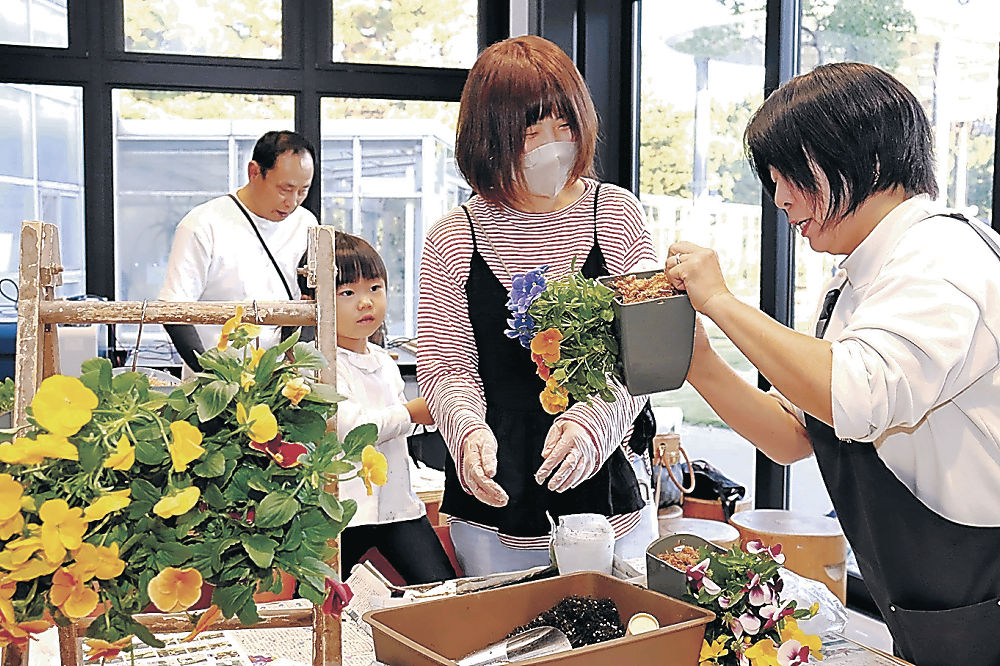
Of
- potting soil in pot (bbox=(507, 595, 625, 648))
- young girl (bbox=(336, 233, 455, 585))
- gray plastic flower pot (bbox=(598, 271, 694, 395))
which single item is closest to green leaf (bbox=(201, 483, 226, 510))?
potting soil in pot (bbox=(507, 595, 625, 648))

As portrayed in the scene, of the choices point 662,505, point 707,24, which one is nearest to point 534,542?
point 662,505

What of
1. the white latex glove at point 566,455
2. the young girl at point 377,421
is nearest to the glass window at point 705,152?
the young girl at point 377,421

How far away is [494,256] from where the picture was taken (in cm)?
163

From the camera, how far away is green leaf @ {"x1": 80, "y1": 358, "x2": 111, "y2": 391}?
0.78 meters

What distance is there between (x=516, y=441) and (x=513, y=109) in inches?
21.3

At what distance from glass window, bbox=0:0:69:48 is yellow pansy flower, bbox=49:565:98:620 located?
370 centimetres

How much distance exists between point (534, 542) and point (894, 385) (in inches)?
28.8

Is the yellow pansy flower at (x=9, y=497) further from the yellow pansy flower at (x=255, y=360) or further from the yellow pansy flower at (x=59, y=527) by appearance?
the yellow pansy flower at (x=255, y=360)

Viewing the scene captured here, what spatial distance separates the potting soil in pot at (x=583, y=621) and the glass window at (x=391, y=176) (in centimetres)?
329

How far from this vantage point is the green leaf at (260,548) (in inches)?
29.3

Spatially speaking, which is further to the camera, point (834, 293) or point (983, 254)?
point (834, 293)

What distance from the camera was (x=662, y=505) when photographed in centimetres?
318

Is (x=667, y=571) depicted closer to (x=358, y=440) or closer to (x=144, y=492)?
(x=358, y=440)

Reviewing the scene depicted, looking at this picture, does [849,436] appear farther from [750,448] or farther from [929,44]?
[750,448]
